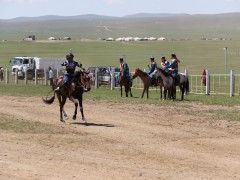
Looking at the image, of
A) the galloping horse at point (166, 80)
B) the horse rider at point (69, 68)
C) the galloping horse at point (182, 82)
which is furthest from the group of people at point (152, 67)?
the galloping horse at point (182, 82)

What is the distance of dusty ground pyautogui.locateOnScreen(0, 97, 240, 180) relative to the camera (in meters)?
13.2

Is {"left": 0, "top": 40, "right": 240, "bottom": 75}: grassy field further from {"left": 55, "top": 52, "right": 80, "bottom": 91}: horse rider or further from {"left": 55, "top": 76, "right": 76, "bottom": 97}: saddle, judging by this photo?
{"left": 55, "top": 52, "right": 80, "bottom": 91}: horse rider

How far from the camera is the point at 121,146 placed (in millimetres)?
16922

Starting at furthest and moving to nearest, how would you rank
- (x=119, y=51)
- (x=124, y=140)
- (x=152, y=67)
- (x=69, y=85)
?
(x=119, y=51)
(x=152, y=67)
(x=69, y=85)
(x=124, y=140)

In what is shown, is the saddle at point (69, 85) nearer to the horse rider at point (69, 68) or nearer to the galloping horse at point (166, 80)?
the horse rider at point (69, 68)

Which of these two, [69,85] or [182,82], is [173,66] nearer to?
[182,82]

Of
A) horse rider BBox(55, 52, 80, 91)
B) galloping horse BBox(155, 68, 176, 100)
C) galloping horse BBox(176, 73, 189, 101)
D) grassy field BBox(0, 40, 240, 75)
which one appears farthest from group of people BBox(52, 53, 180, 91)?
grassy field BBox(0, 40, 240, 75)

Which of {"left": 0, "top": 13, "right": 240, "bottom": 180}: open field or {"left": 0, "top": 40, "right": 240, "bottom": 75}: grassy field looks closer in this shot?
{"left": 0, "top": 13, "right": 240, "bottom": 180}: open field

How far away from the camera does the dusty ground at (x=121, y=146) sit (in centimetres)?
1323

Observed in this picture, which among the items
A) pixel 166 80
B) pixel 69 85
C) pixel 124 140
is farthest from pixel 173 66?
pixel 124 140

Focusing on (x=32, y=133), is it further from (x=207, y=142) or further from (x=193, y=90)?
(x=193, y=90)

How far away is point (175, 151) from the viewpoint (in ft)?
53.0

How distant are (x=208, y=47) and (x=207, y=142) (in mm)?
117860

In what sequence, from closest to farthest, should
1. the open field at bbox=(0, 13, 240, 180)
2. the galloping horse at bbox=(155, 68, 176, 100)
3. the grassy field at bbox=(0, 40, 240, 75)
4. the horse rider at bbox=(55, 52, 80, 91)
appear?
the open field at bbox=(0, 13, 240, 180)
the horse rider at bbox=(55, 52, 80, 91)
the galloping horse at bbox=(155, 68, 176, 100)
the grassy field at bbox=(0, 40, 240, 75)
